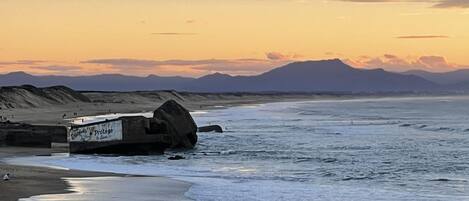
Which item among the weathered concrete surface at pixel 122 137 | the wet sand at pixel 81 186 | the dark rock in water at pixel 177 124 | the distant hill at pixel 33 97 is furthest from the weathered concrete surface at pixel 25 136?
the distant hill at pixel 33 97

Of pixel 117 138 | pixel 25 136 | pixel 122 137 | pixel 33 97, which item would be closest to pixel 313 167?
pixel 122 137

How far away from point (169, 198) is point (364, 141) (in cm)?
2450

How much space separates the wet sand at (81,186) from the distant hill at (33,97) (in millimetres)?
57128

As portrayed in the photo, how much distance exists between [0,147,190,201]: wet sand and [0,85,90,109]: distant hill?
2249 inches

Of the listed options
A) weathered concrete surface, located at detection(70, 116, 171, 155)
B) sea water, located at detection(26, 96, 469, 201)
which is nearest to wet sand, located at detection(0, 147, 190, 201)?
sea water, located at detection(26, 96, 469, 201)

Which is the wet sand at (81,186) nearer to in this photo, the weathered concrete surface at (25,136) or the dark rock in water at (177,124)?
the weathered concrete surface at (25,136)

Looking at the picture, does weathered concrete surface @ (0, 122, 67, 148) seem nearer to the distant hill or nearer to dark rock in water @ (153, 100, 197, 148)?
dark rock in water @ (153, 100, 197, 148)

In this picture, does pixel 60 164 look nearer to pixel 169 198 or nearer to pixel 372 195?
pixel 169 198

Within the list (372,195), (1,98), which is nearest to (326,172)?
(372,195)

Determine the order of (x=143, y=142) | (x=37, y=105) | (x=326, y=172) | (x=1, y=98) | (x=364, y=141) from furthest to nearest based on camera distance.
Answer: (x=37, y=105)
(x=1, y=98)
(x=364, y=141)
(x=143, y=142)
(x=326, y=172)

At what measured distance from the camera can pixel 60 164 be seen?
27938 millimetres

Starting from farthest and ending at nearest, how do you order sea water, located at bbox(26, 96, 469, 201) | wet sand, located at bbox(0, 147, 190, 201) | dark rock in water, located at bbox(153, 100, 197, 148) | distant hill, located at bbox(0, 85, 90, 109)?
distant hill, located at bbox(0, 85, 90, 109), dark rock in water, located at bbox(153, 100, 197, 148), sea water, located at bbox(26, 96, 469, 201), wet sand, located at bbox(0, 147, 190, 201)

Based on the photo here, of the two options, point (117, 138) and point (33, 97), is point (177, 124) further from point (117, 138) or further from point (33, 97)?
point (33, 97)

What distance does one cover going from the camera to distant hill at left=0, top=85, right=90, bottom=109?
84438 mm
